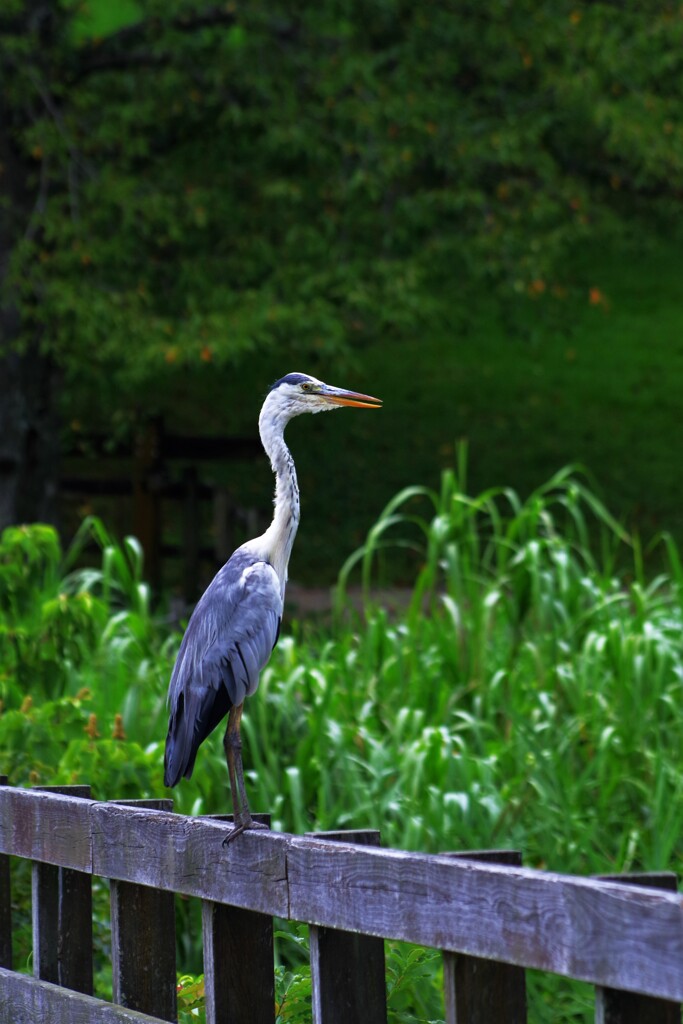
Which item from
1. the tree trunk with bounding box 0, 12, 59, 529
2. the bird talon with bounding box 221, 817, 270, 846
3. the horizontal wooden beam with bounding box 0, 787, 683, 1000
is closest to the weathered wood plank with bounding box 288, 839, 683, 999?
the horizontal wooden beam with bounding box 0, 787, 683, 1000

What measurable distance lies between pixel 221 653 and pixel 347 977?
77 cm

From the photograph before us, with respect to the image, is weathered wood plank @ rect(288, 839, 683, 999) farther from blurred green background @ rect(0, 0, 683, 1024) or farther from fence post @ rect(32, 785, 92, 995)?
fence post @ rect(32, 785, 92, 995)

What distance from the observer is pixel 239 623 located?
2729 mm

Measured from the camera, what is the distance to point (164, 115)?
32.9ft

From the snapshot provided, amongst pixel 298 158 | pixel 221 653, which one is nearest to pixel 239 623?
pixel 221 653

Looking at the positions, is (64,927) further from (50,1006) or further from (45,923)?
(50,1006)

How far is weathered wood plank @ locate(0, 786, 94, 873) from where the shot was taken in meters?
2.58

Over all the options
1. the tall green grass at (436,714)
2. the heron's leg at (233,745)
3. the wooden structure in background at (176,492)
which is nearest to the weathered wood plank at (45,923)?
the heron's leg at (233,745)

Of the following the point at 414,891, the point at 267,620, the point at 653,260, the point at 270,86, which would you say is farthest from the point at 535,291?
the point at 653,260

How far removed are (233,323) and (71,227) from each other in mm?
1320

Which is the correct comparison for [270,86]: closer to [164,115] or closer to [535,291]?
[164,115]

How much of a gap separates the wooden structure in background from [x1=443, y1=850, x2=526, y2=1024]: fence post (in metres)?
8.48

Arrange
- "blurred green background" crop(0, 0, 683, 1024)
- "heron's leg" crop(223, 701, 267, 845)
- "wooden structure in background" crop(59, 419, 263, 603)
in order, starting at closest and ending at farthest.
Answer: "heron's leg" crop(223, 701, 267, 845) < "blurred green background" crop(0, 0, 683, 1024) < "wooden structure in background" crop(59, 419, 263, 603)

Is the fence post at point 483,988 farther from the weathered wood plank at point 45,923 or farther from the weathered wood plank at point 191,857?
the weathered wood plank at point 45,923
